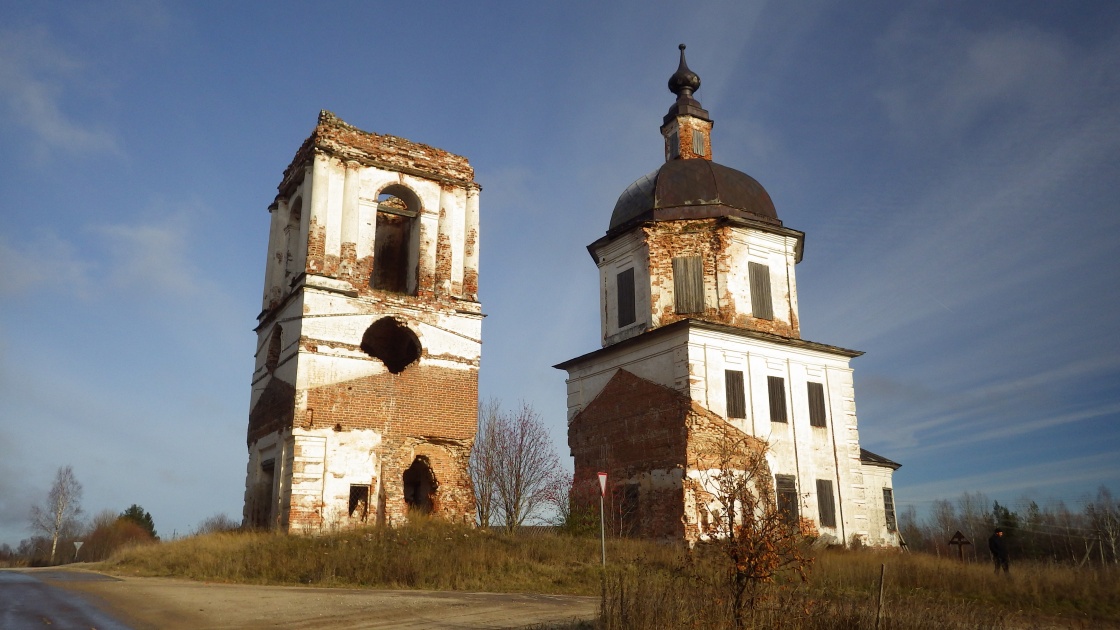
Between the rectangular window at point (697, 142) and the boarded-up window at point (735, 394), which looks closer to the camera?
the boarded-up window at point (735, 394)

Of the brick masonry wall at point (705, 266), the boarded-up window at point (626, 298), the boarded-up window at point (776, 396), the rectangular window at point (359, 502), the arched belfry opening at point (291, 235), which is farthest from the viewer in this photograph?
the boarded-up window at point (626, 298)

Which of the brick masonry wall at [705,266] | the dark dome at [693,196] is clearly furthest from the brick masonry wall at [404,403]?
the dark dome at [693,196]

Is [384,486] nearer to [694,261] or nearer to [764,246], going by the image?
[694,261]

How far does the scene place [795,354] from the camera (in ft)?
73.8

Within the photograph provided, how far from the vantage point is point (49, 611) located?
9773mm

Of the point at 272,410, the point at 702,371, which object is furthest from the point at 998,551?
the point at 272,410

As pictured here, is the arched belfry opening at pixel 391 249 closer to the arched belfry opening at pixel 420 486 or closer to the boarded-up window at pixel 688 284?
the arched belfry opening at pixel 420 486

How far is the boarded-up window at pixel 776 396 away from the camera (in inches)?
849

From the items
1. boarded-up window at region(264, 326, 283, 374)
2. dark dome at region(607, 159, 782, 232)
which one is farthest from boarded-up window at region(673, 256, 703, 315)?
boarded-up window at region(264, 326, 283, 374)

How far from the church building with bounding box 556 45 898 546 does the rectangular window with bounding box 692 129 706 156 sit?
2116 millimetres

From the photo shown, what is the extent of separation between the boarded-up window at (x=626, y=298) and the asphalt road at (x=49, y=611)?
15461 mm

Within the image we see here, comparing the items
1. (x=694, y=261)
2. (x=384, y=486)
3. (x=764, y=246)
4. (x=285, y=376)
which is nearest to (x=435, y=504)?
(x=384, y=486)

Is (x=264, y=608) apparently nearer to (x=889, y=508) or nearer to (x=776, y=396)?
(x=776, y=396)

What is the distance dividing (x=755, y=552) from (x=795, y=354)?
15727mm
